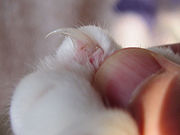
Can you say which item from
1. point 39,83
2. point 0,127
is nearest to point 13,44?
point 0,127

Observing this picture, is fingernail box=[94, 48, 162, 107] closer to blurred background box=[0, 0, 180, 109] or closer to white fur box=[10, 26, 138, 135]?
white fur box=[10, 26, 138, 135]

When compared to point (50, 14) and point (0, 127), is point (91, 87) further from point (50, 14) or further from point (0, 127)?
point (50, 14)

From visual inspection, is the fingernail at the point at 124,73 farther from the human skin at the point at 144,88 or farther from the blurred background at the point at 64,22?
the blurred background at the point at 64,22

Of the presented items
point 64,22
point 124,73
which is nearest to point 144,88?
point 124,73

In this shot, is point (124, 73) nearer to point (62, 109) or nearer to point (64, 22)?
point (62, 109)

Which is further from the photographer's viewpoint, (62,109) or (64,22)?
(64,22)

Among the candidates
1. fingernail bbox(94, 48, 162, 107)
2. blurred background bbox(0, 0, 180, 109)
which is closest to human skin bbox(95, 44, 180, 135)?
fingernail bbox(94, 48, 162, 107)

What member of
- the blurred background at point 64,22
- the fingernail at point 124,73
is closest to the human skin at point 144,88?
the fingernail at point 124,73
